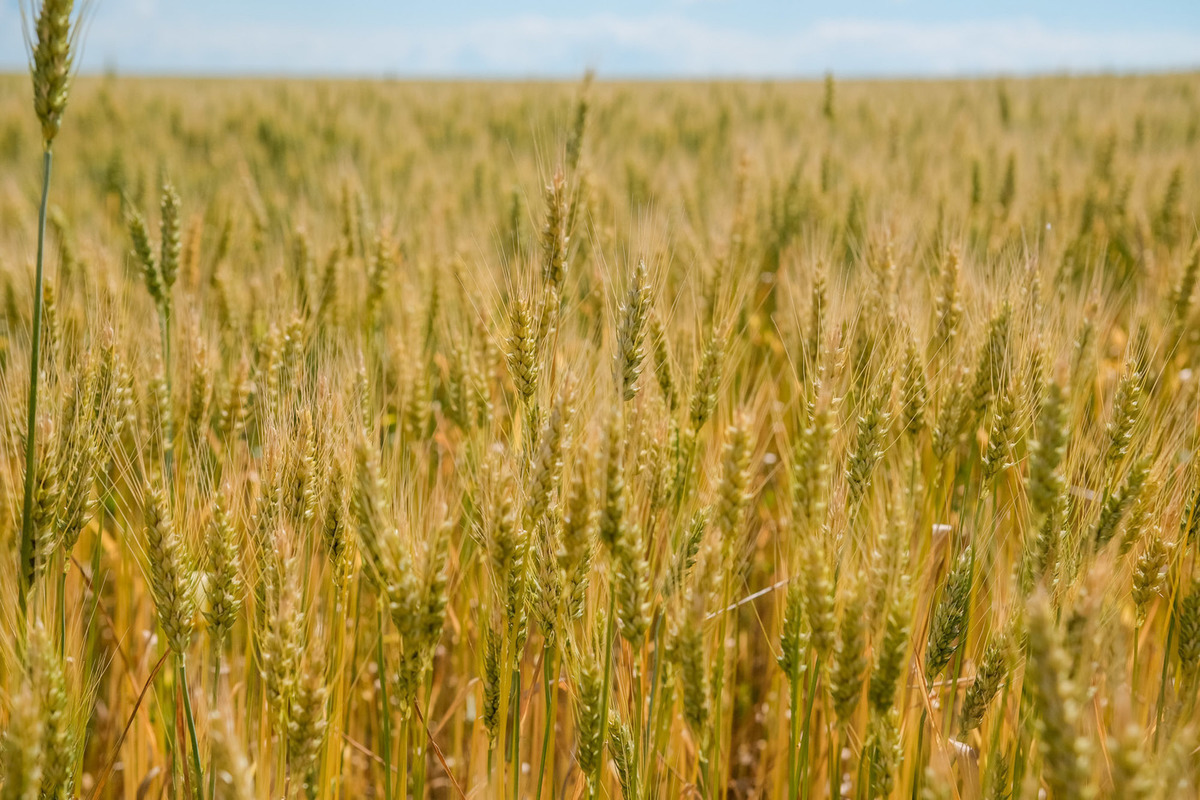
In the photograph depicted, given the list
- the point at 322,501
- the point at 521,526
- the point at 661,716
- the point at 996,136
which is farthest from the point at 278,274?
the point at 996,136

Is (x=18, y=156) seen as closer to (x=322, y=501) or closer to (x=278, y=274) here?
(x=278, y=274)

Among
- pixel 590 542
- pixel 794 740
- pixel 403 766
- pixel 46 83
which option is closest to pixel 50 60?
pixel 46 83

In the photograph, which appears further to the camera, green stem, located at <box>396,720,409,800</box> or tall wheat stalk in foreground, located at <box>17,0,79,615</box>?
green stem, located at <box>396,720,409,800</box>

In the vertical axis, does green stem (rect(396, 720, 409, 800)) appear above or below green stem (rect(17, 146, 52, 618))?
below

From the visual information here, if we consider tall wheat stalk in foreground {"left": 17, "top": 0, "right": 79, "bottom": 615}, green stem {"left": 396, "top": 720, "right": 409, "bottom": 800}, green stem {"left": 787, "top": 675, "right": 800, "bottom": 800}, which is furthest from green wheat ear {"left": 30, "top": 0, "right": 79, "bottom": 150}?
green stem {"left": 787, "top": 675, "right": 800, "bottom": 800}

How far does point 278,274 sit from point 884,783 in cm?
207

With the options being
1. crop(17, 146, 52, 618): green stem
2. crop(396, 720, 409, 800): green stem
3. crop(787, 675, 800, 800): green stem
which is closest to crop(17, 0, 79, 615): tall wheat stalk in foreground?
crop(17, 146, 52, 618): green stem

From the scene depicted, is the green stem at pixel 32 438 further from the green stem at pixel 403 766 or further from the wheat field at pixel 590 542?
the green stem at pixel 403 766

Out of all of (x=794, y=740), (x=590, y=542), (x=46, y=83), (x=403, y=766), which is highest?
(x=46, y=83)

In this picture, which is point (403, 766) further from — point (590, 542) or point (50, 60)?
point (50, 60)

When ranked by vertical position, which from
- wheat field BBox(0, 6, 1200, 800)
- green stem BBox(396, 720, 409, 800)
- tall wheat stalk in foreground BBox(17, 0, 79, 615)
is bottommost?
green stem BBox(396, 720, 409, 800)

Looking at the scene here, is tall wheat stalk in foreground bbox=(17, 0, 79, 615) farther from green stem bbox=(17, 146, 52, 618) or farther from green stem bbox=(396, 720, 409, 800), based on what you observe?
green stem bbox=(396, 720, 409, 800)

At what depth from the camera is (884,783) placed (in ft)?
3.47

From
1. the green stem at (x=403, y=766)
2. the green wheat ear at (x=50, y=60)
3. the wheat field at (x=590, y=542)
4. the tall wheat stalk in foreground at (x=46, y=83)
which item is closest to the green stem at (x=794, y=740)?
the wheat field at (x=590, y=542)
